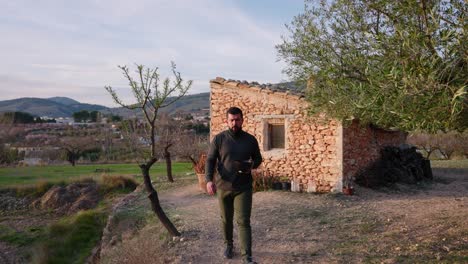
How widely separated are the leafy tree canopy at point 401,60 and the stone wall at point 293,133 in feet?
16.4

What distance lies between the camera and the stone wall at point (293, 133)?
12.9m

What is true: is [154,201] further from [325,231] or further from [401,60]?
[401,60]

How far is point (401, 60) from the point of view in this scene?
5727mm


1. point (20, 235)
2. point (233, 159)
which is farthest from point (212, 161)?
point (20, 235)

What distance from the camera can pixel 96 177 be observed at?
74.8 ft

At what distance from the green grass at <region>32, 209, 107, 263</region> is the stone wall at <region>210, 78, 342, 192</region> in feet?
18.0

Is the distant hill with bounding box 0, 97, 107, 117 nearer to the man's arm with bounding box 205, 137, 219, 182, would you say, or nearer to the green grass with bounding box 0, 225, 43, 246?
the green grass with bounding box 0, 225, 43, 246

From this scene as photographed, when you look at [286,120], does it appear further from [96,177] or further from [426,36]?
[96,177]

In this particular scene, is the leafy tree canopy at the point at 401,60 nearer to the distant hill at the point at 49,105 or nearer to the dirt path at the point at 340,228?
the dirt path at the point at 340,228

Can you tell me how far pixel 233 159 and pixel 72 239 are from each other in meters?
10.2

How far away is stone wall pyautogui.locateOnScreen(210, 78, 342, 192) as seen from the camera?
507 inches

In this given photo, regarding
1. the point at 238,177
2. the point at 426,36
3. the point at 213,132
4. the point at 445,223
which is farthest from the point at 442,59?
the point at 213,132

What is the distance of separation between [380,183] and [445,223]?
516cm

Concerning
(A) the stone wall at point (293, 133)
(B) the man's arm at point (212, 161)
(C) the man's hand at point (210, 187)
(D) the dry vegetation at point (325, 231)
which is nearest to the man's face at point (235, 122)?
(B) the man's arm at point (212, 161)
